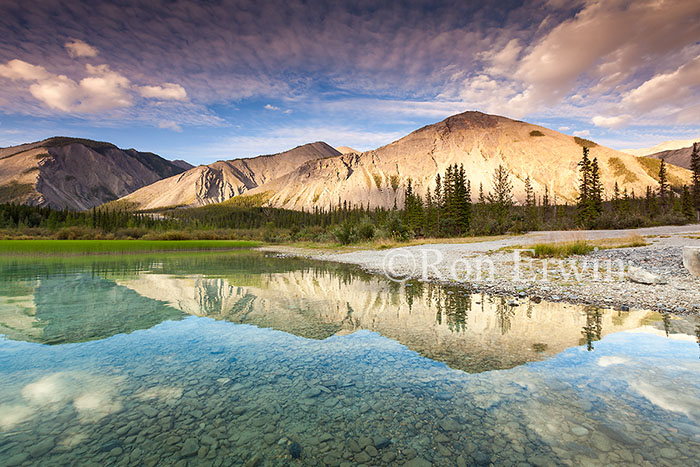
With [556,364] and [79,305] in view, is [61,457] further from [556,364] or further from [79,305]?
[79,305]

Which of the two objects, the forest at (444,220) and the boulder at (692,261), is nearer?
the boulder at (692,261)

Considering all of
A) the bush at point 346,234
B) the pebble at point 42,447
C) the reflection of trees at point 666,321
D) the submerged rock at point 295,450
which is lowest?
the submerged rock at point 295,450

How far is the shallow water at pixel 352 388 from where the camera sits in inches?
148

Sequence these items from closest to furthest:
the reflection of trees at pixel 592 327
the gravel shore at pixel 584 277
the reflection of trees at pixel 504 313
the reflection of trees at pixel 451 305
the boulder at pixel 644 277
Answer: the reflection of trees at pixel 592 327
the reflection of trees at pixel 504 313
the reflection of trees at pixel 451 305
the gravel shore at pixel 584 277
the boulder at pixel 644 277

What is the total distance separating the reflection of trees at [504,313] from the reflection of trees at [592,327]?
5.65 ft

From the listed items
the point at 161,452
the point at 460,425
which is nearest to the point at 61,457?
the point at 161,452

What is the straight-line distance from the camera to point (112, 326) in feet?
A: 29.8

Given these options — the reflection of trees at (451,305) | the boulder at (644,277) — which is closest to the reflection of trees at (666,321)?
the boulder at (644,277)

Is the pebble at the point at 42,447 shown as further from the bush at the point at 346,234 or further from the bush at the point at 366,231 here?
the bush at the point at 346,234

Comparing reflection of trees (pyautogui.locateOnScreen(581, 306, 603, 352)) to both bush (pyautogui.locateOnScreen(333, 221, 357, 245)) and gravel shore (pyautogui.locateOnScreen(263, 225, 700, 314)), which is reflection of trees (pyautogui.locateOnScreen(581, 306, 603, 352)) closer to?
gravel shore (pyautogui.locateOnScreen(263, 225, 700, 314))

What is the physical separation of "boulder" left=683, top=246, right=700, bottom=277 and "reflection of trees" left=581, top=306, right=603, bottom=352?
20.8 feet

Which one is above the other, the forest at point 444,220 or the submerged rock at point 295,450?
the forest at point 444,220

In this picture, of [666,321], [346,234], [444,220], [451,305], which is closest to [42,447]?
[451,305]

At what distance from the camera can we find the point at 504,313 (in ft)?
32.9
